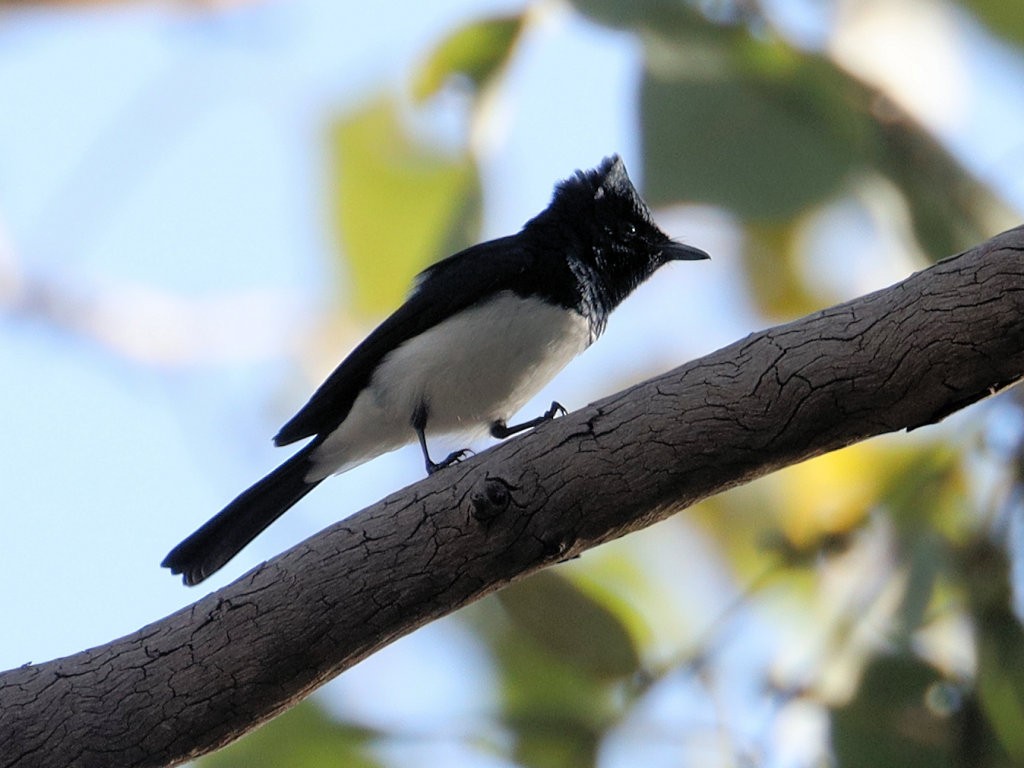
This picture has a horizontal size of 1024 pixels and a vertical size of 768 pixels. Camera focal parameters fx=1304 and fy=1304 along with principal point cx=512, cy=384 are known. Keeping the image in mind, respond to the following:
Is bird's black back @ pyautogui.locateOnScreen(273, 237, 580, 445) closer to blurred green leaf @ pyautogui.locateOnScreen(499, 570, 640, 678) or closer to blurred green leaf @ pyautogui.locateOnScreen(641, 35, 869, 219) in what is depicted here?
blurred green leaf @ pyautogui.locateOnScreen(641, 35, 869, 219)

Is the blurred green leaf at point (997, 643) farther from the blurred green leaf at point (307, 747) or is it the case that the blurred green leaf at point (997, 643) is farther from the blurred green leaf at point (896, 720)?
the blurred green leaf at point (307, 747)

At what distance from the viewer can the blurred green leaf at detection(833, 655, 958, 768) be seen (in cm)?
355

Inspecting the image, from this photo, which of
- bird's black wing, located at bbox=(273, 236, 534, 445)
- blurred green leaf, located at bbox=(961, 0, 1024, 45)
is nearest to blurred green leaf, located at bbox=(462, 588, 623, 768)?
bird's black wing, located at bbox=(273, 236, 534, 445)

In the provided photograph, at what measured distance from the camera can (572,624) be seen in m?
3.52

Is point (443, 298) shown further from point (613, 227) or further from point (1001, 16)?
point (1001, 16)

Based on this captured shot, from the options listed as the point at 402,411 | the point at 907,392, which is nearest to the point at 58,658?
the point at 402,411

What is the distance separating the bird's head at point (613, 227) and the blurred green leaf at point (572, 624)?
1.55m

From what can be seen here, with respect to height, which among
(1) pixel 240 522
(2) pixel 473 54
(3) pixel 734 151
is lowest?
(1) pixel 240 522

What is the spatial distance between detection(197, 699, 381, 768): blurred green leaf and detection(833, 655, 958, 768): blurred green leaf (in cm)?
135

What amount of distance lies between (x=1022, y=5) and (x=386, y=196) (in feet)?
8.93

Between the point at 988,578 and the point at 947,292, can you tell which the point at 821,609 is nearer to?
the point at 988,578

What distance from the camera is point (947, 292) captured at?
2.85 metres

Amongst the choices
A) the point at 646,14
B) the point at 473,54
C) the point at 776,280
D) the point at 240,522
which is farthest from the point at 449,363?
the point at 776,280

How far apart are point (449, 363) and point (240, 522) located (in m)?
0.86
